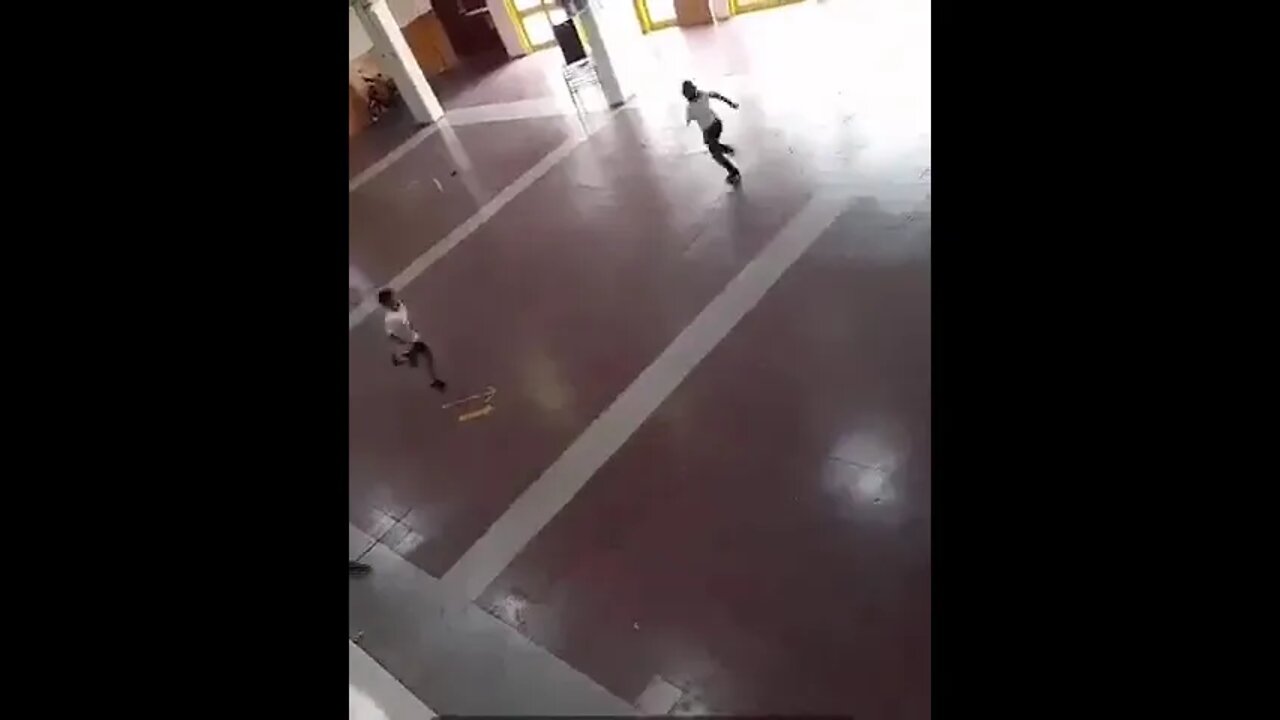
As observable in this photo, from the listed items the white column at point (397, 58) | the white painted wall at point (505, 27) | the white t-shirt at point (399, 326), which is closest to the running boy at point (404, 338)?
the white t-shirt at point (399, 326)

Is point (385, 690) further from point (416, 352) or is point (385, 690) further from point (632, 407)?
point (416, 352)

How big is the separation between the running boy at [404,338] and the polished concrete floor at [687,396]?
184 millimetres

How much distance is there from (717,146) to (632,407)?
413cm

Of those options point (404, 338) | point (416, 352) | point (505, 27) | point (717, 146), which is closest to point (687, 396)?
point (404, 338)

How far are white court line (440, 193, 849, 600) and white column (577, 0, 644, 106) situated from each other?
553cm

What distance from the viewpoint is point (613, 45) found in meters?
14.8
